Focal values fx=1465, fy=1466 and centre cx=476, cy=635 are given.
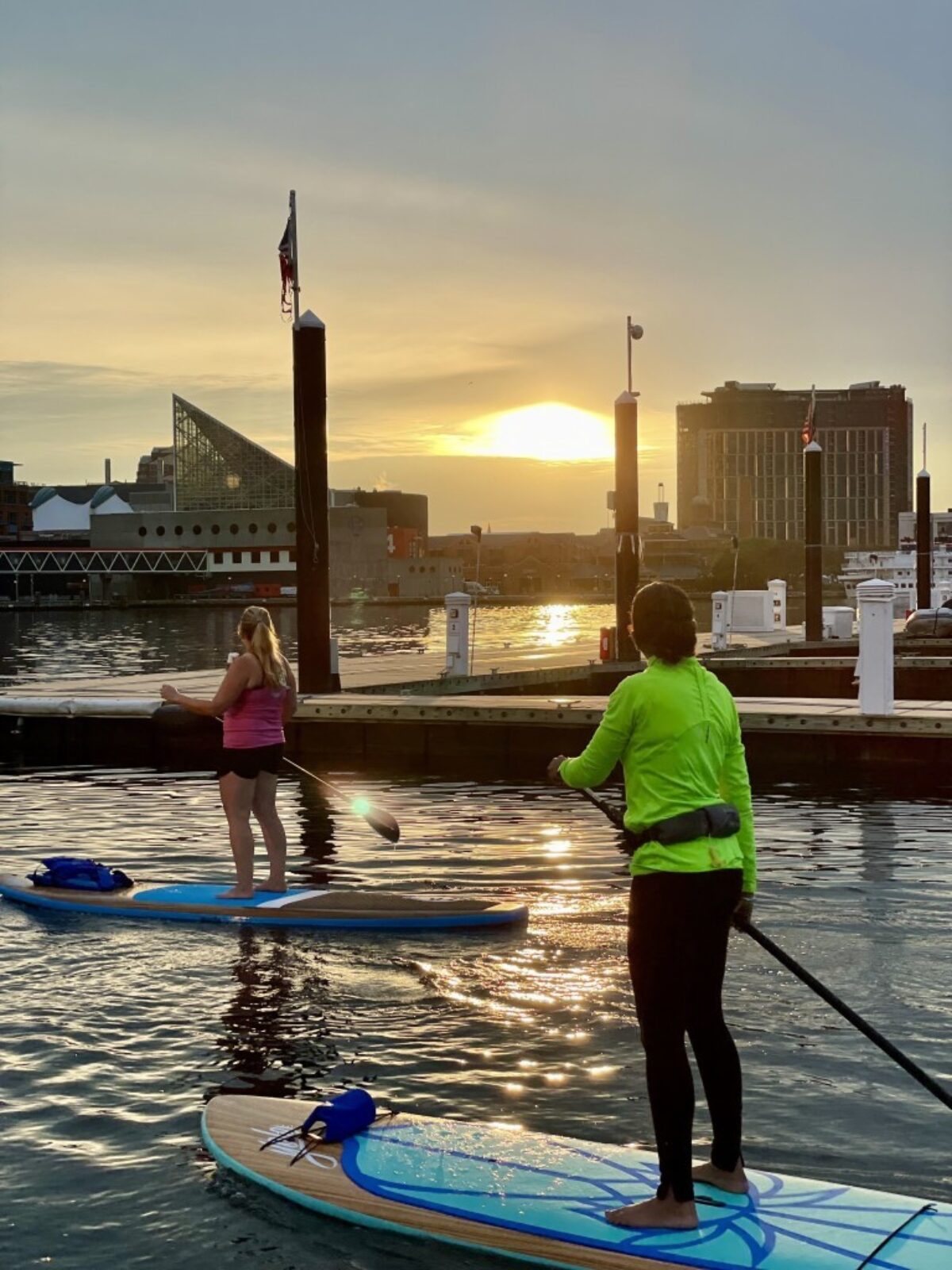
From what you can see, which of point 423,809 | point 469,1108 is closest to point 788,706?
point 423,809

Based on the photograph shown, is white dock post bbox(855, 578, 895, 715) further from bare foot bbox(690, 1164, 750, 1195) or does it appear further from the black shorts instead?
bare foot bbox(690, 1164, 750, 1195)

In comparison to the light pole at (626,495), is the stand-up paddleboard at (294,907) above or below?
below

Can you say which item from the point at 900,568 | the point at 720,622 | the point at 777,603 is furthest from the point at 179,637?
the point at 900,568

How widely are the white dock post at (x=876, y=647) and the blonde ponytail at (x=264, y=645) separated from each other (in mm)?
10338

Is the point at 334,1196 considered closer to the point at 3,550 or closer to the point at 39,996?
the point at 39,996

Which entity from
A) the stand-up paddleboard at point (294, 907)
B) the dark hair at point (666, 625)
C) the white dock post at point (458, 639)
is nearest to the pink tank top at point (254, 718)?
the stand-up paddleboard at point (294, 907)

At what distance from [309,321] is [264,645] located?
1321 centimetres

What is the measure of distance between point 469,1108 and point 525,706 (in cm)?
1458

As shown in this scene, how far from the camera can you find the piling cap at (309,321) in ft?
75.7

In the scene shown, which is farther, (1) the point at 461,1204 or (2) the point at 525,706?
(2) the point at 525,706

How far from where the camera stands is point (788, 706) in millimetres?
21625

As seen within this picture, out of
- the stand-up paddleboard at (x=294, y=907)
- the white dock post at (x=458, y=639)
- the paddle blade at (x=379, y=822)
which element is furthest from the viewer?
the white dock post at (x=458, y=639)

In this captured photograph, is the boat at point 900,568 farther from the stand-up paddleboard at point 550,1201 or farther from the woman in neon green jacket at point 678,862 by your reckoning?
the woman in neon green jacket at point 678,862

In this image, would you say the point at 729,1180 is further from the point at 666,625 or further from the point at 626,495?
the point at 626,495
